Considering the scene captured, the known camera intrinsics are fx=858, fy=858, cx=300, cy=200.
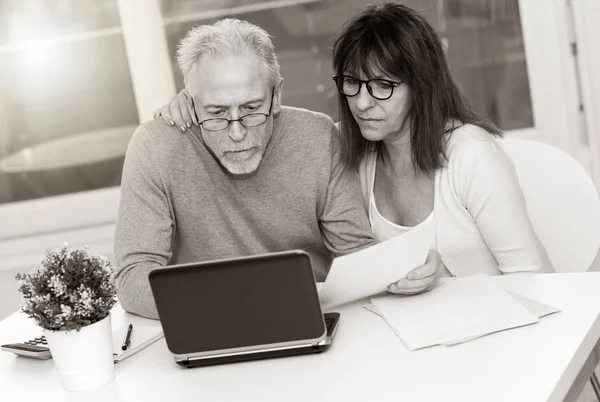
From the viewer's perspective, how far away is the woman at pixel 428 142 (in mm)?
1912

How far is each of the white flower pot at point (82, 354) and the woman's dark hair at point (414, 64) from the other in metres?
0.82

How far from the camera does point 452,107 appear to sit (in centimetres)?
204

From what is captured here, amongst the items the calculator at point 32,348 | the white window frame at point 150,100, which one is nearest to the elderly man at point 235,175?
the calculator at point 32,348

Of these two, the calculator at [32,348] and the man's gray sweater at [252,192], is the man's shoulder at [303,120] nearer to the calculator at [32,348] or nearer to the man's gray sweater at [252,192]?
the man's gray sweater at [252,192]

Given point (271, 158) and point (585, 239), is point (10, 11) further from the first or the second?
point (585, 239)

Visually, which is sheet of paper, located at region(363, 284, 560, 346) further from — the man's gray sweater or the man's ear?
the man's ear

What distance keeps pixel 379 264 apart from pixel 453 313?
0.17 metres

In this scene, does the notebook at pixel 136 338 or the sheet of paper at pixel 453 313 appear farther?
the notebook at pixel 136 338

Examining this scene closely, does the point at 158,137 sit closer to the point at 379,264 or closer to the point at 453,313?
the point at 379,264

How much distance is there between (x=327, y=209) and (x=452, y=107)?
15.1 inches

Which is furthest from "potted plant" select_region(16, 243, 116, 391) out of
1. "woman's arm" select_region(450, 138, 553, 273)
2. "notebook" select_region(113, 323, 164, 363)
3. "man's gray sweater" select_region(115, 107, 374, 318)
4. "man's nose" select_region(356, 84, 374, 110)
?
"woman's arm" select_region(450, 138, 553, 273)

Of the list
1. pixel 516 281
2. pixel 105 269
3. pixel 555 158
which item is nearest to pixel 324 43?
pixel 555 158

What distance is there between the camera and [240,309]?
4.80 feet

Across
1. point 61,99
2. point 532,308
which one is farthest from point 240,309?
point 61,99
